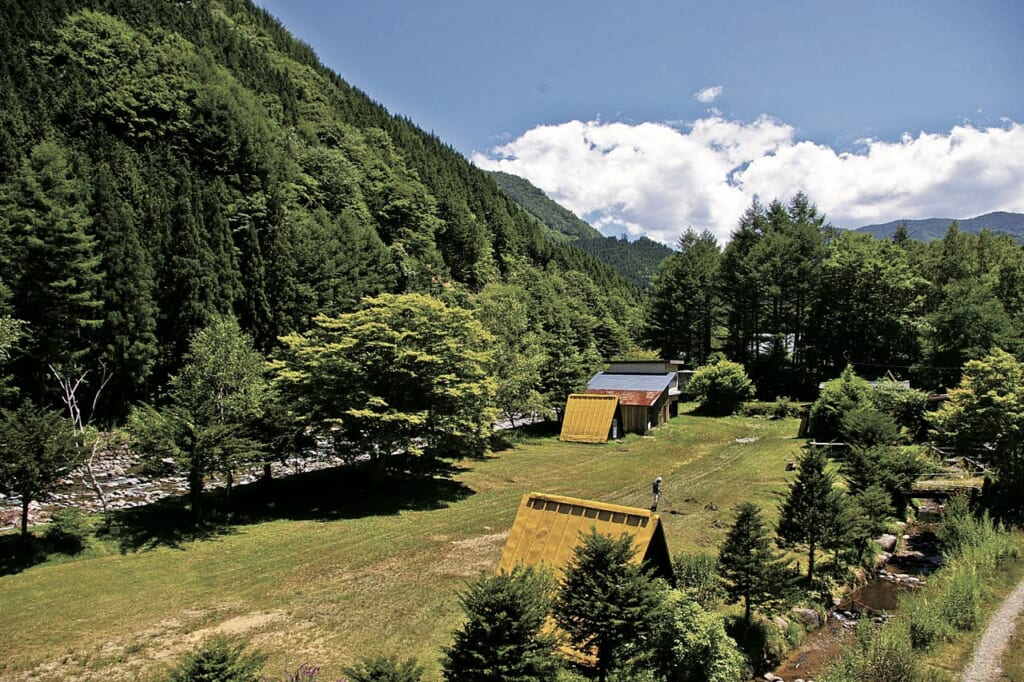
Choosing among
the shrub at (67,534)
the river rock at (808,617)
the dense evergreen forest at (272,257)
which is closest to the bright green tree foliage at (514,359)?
the dense evergreen forest at (272,257)

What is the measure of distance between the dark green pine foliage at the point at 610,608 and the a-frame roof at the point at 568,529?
57.4 inches

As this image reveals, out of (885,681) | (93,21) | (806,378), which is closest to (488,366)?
(885,681)

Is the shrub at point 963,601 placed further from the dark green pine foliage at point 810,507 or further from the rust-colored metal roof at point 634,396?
the rust-colored metal roof at point 634,396

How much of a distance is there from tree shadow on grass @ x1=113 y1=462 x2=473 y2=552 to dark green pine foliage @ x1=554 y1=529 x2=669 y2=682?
13.3 m

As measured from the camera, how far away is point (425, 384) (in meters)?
22.3

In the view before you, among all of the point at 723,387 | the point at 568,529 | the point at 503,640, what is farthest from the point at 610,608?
the point at 723,387

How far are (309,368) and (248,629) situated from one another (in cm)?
1276

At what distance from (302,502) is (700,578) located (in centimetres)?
1584

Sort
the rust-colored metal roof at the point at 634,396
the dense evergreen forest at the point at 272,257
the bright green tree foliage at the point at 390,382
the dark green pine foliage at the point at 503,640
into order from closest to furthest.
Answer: the dark green pine foliage at the point at 503,640 < the bright green tree foliage at the point at 390,382 < the dense evergreen forest at the point at 272,257 < the rust-colored metal roof at the point at 634,396

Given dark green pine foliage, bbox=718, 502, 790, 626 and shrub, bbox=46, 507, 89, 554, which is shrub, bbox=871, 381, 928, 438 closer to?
dark green pine foliage, bbox=718, 502, 790, 626

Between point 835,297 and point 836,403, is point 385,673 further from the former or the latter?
point 835,297

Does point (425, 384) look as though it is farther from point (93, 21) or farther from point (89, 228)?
point (93, 21)

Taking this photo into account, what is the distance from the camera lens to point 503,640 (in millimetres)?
7062

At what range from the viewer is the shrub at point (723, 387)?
42781 millimetres
